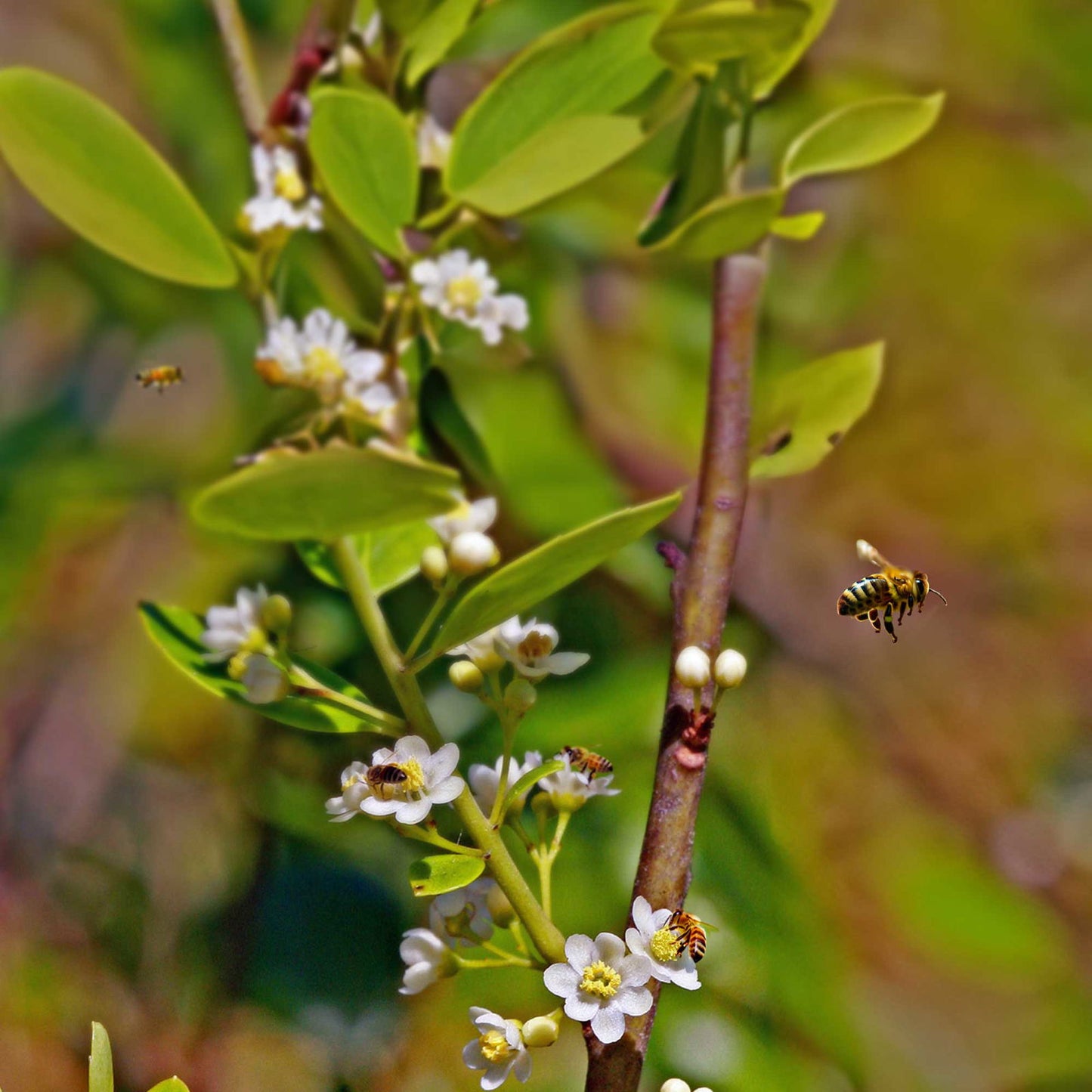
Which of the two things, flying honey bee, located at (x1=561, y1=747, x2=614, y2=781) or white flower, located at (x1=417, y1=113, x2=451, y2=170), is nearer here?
flying honey bee, located at (x1=561, y1=747, x2=614, y2=781)

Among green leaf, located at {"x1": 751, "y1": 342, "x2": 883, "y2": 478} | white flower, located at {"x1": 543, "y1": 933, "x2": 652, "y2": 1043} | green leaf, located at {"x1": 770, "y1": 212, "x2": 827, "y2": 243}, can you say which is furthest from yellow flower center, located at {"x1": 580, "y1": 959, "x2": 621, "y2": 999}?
green leaf, located at {"x1": 770, "y1": 212, "x2": 827, "y2": 243}

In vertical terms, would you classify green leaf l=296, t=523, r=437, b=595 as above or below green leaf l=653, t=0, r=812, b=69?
below

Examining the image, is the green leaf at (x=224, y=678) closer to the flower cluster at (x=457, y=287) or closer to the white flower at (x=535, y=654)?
the white flower at (x=535, y=654)

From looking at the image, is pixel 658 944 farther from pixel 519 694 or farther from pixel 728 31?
pixel 728 31

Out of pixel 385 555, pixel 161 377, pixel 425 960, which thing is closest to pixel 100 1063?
pixel 425 960

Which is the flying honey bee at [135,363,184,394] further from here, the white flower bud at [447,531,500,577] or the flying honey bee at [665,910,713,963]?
the flying honey bee at [665,910,713,963]

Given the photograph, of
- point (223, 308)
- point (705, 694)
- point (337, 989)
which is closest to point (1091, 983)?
point (705, 694)
